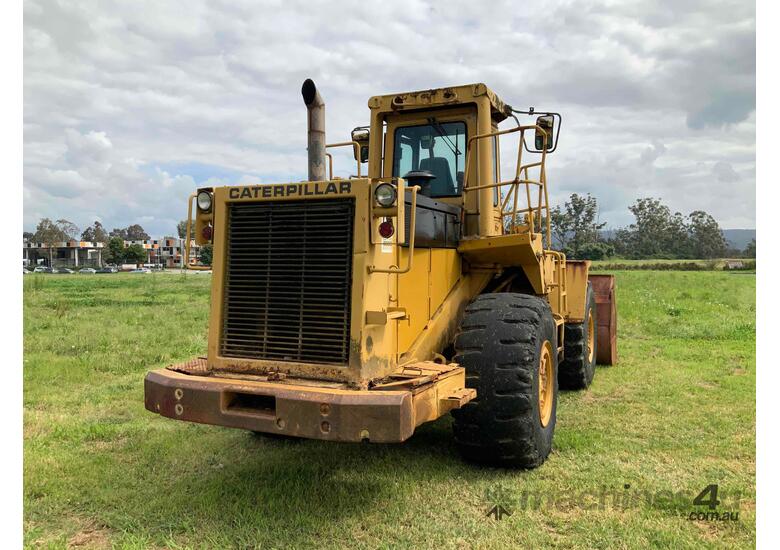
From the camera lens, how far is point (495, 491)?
4.38 m

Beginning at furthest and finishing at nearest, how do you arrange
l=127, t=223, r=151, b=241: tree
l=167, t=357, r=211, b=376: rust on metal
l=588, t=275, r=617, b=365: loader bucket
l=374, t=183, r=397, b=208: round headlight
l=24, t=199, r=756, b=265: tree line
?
l=127, t=223, r=151, b=241: tree
l=24, t=199, r=756, b=265: tree line
l=588, t=275, r=617, b=365: loader bucket
l=167, t=357, r=211, b=376: rust on metal
l=374, t=183, r=397, b=208: round headlight

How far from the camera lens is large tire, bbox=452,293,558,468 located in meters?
4.50

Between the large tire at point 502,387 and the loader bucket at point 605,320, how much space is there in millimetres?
4845

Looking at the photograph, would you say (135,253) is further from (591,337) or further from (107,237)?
(591,337)

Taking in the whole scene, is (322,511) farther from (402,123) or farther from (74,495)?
(402,123)

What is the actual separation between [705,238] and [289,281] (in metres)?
89.6

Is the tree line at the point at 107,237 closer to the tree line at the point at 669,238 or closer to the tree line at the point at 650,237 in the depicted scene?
the tree line at the point at 650,237

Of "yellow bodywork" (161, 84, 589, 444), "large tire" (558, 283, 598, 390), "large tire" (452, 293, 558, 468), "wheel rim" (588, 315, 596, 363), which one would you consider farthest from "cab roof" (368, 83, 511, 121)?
"wheel rim" (588, 315, 596, 363)

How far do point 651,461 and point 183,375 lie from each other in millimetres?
3850

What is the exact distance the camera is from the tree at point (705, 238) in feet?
269

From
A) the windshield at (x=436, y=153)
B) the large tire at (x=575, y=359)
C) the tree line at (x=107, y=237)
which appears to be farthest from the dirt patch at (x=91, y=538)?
the tree line at (x=107, y=237)

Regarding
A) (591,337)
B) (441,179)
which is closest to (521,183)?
(441,179)

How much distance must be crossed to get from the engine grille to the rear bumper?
0.32m

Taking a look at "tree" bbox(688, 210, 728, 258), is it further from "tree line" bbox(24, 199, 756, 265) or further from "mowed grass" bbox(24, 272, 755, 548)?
"mowed grass" bbox(24, 272, 755, 548)
